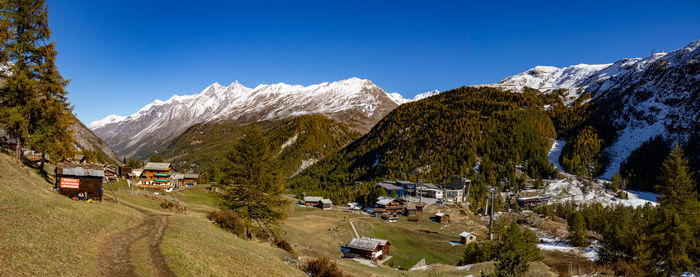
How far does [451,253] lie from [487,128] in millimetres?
128290

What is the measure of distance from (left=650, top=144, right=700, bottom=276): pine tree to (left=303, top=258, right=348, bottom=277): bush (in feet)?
127

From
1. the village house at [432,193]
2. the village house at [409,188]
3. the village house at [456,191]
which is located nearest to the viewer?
the village house at [432,193]

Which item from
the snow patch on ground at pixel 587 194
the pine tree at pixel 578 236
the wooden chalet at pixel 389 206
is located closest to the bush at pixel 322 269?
the pine tree at pixel 578 236

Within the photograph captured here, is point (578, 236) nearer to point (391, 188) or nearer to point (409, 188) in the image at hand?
point (409, 188)

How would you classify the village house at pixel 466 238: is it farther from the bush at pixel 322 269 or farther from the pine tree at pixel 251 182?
the bush at pixel 322 269

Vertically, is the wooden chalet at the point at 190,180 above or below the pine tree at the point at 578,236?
above

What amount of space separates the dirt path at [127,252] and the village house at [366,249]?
42.2m

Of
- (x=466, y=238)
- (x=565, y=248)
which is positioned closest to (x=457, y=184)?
(x=466, y=238)

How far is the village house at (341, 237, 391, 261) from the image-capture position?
2463 inches

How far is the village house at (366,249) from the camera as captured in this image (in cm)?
6256

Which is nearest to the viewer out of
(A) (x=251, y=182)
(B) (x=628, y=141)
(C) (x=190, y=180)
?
(A) (x=251, y=182)

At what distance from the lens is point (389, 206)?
115250 millimetres

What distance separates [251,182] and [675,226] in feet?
165

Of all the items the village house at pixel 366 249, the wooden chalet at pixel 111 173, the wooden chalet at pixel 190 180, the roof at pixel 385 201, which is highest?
the wooden chalet at pixel 111 173
